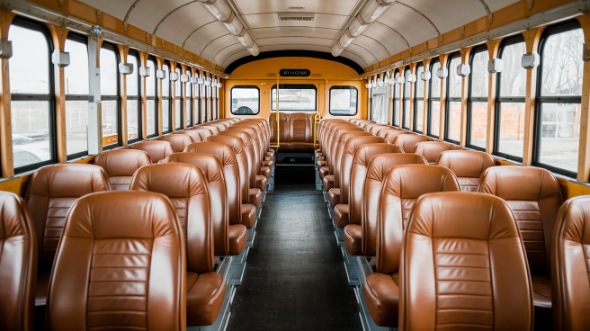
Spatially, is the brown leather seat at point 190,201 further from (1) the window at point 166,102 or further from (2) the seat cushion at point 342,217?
(1) the window at point 166,102

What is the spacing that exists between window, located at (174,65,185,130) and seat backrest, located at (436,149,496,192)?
7116 mm

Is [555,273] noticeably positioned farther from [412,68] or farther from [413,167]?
[412,68]

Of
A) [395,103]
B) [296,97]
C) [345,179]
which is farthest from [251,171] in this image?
[296,97]

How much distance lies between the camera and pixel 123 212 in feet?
8.49

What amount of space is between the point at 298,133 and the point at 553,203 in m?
11.9

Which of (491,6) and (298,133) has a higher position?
(491,6)

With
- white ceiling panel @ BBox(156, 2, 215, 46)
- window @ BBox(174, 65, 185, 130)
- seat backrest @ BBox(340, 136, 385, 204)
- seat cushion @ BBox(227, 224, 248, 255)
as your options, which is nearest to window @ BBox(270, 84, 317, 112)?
window @ BBox(174, 65, 185, 130)

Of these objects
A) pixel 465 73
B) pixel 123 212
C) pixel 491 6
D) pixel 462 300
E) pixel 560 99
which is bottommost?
pixel 462 300

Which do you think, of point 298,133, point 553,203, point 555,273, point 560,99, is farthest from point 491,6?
point 298,133

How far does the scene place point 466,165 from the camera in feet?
17.1

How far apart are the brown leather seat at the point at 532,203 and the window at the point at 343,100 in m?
13.6

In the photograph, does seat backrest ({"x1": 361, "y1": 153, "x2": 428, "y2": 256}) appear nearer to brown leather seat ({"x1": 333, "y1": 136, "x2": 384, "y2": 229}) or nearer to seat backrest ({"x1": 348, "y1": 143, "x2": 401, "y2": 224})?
seat backrest ({"x1": 348, "y1": 143, "x2": 401, "y2": 224})

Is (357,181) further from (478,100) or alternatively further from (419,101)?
(419,101)

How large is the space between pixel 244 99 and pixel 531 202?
46.4 feet
